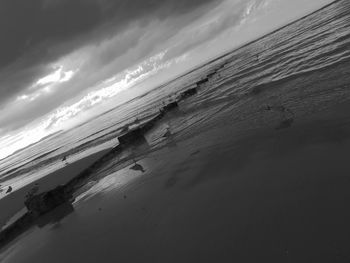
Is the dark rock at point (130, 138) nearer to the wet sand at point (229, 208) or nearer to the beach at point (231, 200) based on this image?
the beach at point (231, 200)

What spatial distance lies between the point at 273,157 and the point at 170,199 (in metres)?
3.55

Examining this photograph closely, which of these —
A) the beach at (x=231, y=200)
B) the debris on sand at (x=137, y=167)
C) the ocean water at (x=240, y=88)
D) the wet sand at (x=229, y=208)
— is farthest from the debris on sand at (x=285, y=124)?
the debris on sand at (x=137, y=167)

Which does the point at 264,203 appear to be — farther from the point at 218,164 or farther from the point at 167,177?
the point at 167,177

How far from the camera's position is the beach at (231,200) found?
5512mm

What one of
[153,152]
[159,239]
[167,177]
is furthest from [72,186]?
[159,239]

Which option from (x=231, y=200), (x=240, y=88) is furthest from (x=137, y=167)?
(x=240, y=88)

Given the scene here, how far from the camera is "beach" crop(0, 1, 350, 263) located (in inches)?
217

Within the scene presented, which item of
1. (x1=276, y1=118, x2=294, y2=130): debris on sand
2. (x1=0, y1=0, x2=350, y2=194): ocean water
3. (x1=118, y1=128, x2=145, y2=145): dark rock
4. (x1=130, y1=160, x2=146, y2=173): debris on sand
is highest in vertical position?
(x1=118, y1=128, x2=145, y2=145): dark rock

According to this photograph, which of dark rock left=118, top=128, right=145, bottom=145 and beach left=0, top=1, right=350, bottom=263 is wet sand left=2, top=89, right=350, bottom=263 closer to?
beach left=0, top=1, right=350, bottom=263

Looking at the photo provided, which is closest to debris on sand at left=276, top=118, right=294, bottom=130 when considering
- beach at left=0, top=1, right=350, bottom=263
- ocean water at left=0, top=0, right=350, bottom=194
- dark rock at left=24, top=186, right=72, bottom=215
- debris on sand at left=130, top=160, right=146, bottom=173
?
beach at left=0, top=1, right=350, bottom=263

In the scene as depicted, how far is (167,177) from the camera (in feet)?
37.8

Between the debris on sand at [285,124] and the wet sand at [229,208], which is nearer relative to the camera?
the wet sand at [229,208]

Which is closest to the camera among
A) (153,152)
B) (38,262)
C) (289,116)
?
(38,262)

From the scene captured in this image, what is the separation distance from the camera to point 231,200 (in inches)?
296
